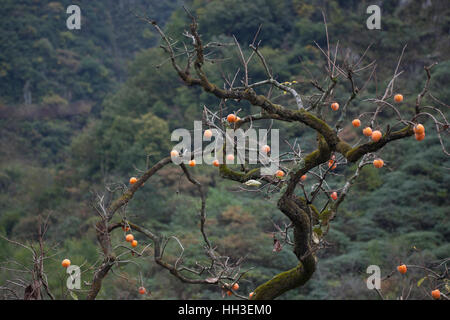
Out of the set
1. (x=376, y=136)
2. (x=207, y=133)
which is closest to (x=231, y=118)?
(x=207, y=133)

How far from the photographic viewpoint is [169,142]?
13945 millimetres

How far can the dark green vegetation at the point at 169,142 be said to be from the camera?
9000mm

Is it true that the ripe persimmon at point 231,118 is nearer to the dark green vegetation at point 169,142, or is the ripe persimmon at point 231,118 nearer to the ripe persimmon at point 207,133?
the ripe persimmon at point 207,133

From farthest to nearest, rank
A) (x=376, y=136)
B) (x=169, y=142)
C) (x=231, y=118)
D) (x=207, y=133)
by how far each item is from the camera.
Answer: (x=169, y=142)
(x=207, y=133)
(x=231, y=118)
(x=376, y=136)

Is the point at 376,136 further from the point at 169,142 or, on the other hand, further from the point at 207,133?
the point at 169,142

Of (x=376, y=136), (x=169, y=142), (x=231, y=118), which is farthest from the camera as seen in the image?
(x=169, y=142)

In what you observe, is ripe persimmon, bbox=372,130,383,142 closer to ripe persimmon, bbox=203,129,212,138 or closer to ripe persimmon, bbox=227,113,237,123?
ripe persimmon, bbox=227,113,237,123

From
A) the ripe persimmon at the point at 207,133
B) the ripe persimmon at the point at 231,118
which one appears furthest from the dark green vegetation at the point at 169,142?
the ripe persimmon at the point at 231,118

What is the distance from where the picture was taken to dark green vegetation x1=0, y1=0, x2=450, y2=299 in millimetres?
9000

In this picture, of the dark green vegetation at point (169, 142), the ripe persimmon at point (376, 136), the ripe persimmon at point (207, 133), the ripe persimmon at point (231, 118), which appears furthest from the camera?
the dark green vegetation at point (169, 142)

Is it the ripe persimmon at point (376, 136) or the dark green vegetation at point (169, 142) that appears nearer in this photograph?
the ripe persimmon at point (376, 136)

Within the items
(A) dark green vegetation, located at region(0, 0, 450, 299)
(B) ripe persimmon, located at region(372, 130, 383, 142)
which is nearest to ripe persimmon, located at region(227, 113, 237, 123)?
(A) dark green vegetation, located at region(0, 0, 450, 299)

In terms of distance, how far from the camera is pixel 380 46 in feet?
46.7

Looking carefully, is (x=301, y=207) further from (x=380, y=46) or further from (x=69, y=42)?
(x=69, y=42)
